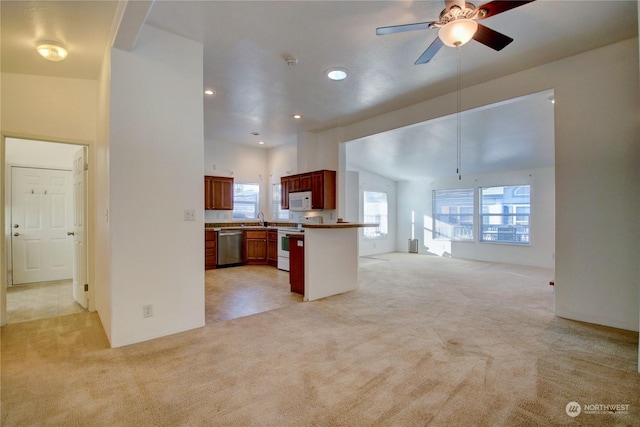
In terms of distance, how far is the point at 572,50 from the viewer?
3180 mm

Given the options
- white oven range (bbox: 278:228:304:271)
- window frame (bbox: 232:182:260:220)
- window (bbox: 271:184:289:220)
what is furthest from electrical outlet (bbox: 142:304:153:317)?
window (bbox: 271:184:289:220)

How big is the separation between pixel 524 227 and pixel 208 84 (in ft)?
24.9

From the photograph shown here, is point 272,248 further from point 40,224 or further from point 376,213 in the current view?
point 40,224

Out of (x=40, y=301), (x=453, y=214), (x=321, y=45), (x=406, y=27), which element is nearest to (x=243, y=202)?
(x=40, y=301)

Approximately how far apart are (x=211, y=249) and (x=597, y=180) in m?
6.42

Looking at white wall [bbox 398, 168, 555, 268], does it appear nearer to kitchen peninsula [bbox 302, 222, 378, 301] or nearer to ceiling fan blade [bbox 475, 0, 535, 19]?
kitchen peninsula [bbox 302, 222, 378, 301]

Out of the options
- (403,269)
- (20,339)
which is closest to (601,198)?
(403,269)

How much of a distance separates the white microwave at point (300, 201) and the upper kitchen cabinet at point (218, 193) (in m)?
1.61

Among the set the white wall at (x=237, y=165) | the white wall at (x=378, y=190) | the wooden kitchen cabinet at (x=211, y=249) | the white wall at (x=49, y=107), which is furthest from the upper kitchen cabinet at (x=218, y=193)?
the white wall at (x=49, y=107)

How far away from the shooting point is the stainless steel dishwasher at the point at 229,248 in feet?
22.1

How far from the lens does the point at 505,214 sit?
774 centimetres

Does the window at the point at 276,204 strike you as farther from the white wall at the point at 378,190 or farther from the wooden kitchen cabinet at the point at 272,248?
the white wall at the point at 378,190

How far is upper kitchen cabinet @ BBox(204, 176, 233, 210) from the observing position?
6.91 metres

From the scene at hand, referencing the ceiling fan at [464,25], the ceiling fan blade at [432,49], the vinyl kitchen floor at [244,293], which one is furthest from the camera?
the vinyl kitchen floor at [244,293]
